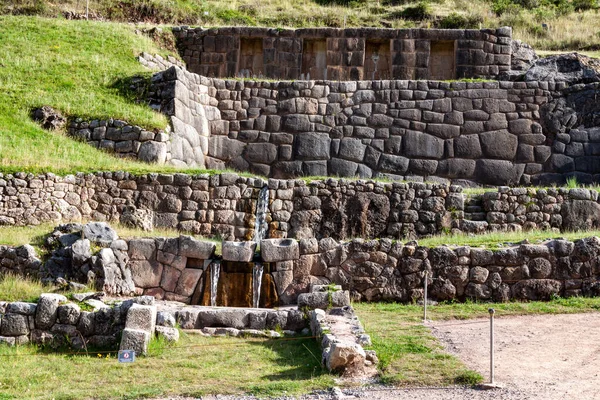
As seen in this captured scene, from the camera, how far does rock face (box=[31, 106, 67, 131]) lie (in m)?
20.8

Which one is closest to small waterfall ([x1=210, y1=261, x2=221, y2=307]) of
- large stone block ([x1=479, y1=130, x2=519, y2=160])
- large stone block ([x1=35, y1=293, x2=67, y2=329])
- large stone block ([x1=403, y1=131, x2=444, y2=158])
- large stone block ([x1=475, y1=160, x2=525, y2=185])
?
large stone block ([x1=35, y1=293, x2=67, y2=329])

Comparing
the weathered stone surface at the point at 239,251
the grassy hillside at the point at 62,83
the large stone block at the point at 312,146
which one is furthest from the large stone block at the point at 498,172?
the weathered stone surface at the point at 239,251

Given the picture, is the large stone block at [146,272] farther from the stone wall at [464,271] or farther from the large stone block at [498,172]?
the large stone block at [498,172]

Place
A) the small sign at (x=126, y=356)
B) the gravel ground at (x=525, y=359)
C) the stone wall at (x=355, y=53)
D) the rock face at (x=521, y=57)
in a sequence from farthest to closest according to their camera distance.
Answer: the rock face at (x=521, y=57) → the stone wall at (x=355, y=53) → the small sign at (x=126, y=356) → the gravel ground at (x=525, y=359)

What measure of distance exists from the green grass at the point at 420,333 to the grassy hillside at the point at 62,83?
27.1ft

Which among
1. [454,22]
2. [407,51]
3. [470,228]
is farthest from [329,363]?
[454,22]

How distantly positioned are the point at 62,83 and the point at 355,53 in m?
8.73

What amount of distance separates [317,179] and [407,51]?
7.91 metres

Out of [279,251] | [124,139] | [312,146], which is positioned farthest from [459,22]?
[279,251]

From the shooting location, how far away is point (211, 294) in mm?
15125

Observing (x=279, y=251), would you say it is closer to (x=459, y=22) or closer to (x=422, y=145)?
(x=422, y=145)

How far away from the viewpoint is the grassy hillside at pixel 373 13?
3291 centimetres

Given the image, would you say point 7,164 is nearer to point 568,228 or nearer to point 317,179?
point 317,179

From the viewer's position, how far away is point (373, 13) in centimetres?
Answer: 3809
